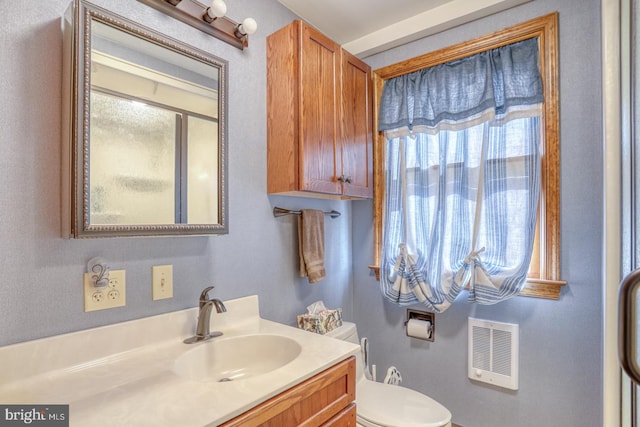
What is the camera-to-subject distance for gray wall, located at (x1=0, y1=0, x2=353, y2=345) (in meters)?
0.94

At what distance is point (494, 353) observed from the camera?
1716mm

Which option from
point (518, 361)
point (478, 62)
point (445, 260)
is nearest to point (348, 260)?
point (445, 260)

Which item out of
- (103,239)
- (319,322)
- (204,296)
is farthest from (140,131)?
(319,322)

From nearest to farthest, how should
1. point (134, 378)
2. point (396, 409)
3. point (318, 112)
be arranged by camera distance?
point (134, 378)
point (396, 409)
point (318, 112)

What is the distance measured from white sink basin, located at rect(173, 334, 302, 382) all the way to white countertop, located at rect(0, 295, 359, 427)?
1.5 inches

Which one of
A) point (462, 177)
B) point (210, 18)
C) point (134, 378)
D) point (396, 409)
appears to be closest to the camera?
point (134, 378)

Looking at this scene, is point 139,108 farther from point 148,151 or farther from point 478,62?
point 478,62

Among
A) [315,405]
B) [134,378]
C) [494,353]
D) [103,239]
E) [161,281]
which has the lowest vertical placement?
[494,353]

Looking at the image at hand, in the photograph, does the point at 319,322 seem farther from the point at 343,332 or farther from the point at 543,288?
the point at 543,288

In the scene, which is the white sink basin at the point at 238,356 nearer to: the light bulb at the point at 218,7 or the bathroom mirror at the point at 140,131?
the bathroom mirror at the point at 140,131

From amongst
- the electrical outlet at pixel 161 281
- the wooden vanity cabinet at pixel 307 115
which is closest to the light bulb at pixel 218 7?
the wooden vanity cabinet at pixel 307 115

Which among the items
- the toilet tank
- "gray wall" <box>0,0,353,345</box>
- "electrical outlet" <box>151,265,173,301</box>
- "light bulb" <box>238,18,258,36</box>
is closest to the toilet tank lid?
the toilet tank

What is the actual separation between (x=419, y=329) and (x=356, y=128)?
1.26 meters

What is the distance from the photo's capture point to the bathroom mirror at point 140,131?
0.98m
